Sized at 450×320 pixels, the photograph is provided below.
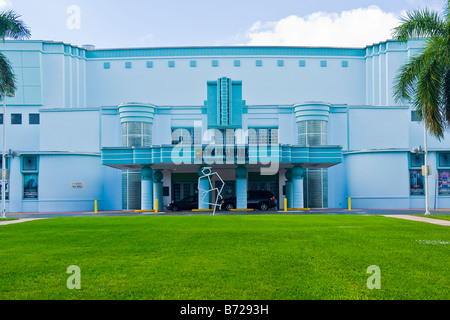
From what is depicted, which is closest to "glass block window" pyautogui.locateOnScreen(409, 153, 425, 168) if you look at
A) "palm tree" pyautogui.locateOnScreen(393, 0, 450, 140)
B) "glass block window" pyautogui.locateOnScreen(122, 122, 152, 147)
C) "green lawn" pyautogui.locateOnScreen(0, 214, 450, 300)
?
"palm tree" pyautogui.locateOnScreen(393, 0, 450, 140)

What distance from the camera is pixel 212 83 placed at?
131 ft

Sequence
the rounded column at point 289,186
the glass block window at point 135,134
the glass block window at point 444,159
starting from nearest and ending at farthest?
the glass block window at point 444,159
the rounded column at point 289,186
the glass block window at point 135,134

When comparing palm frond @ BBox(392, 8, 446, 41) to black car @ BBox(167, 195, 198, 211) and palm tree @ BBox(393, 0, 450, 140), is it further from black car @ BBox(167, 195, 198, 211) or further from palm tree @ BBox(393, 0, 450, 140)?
black car @ BBox(167, 195, 198, 211)

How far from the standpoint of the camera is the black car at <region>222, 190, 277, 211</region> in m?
36.9

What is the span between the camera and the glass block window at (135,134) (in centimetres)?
3997

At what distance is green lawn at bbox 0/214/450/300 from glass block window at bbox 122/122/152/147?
25173 millimetres

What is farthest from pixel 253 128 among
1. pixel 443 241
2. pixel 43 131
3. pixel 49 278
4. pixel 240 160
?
pixel 49 278

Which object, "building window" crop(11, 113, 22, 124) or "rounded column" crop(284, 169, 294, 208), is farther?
"building window" crop(11, 113, 22, 124)

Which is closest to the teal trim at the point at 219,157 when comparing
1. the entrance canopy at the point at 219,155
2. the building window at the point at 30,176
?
the entrance canopy at the point at 219,155

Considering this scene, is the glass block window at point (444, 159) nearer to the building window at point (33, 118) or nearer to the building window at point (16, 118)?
the building window at point (33, 118)

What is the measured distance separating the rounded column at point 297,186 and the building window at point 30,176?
2202 cm

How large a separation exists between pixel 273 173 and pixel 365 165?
794 centimetres

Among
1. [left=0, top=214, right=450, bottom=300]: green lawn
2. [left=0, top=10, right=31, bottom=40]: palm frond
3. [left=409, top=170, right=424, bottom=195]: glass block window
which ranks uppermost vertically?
[left=0, top=10, right=31, bottom=40]: palm frond
